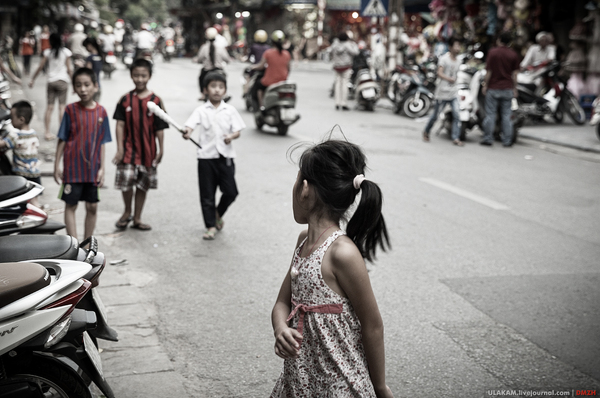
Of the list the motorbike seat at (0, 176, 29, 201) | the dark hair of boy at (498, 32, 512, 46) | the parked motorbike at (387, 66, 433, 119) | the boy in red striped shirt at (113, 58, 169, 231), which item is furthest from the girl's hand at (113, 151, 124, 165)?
the parked motorbike at (387, 66, 433, 119)

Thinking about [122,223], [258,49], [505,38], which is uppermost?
[505,38]

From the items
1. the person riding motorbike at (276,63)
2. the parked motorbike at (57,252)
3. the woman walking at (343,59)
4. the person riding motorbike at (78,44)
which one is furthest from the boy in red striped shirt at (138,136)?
the woman walking at (343,59)

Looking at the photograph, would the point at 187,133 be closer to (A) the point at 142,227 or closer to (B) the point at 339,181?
(A) the point at 142,227

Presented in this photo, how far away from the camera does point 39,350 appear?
2.61 metres

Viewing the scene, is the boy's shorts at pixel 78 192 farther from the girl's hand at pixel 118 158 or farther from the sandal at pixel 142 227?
the sandal at pixel 142 227

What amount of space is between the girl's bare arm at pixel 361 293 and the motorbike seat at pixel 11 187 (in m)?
2.24

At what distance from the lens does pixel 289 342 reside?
86.2 inches

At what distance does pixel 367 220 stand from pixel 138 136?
13.7 ft

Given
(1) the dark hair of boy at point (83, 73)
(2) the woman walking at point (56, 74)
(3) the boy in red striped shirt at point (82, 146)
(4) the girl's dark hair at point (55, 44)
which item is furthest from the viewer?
(4) the girl's dark hair at point (55, 44)

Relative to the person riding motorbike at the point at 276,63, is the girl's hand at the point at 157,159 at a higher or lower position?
lower

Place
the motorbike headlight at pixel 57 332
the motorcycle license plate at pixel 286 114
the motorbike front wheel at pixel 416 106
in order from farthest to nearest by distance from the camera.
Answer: the motorbike front wheel at pixel 416 106 < the motorcycle license plate at pixel 286 114 < the motorbike headlight at pixel 57 332

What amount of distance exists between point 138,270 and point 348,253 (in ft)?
11.3

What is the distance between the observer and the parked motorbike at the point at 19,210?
3.70 meters

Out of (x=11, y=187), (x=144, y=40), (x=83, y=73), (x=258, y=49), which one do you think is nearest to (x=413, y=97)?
(x=258, y=49)
